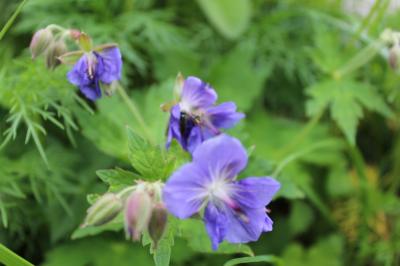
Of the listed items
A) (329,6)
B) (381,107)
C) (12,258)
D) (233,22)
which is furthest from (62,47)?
(329,6)

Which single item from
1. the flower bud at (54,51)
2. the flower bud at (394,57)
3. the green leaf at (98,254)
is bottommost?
the green leaf at (98,254)

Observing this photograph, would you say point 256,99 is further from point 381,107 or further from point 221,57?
point 381,107

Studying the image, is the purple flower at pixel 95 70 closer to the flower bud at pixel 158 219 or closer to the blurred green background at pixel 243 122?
the blurred green background at pixel 243 122

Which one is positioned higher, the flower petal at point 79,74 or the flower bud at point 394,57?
the flower bud at point 394,57

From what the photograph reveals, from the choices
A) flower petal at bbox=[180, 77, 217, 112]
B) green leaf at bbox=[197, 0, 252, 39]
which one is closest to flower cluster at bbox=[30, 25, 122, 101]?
flower petal at bbox=[180, 77, 217, 112]

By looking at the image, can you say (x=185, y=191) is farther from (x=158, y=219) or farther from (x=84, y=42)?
(x=84, y=42)

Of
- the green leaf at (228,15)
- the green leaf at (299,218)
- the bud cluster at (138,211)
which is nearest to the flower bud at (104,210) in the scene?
the bud cluster at (138,211)
